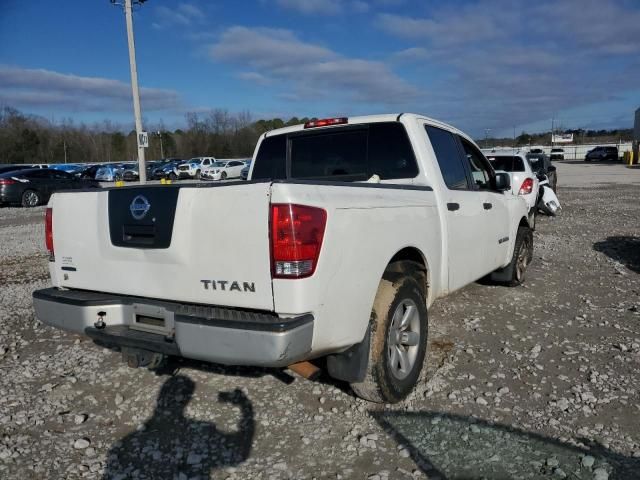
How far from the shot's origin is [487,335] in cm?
472

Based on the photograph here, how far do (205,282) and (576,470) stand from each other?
Answer: 2.23m

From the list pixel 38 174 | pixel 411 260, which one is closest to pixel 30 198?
pixel 38 174

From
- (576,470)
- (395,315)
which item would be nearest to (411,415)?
(395,315)

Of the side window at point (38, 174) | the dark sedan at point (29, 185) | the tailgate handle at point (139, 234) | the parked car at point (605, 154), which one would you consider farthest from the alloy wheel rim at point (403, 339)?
the parked car at point (605, 154)

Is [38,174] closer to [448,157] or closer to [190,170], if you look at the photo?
[448,157]

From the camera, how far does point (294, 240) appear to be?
248 centimetres

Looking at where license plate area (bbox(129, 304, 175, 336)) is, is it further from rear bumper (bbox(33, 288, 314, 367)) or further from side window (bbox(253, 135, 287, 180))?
side window (bbox(253, 135, 287, 180))

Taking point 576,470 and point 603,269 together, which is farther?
point 603,269

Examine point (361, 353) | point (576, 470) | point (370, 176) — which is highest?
point (370, 176)

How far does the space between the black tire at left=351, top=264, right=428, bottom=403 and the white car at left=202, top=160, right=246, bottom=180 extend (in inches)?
1468

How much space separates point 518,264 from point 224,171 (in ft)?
125

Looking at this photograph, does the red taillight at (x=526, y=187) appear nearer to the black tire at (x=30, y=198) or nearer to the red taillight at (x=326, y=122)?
the red taillight at (x=326, y=122)

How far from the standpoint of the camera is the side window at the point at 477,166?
513cm

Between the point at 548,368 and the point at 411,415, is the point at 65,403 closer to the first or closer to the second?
the point at 411,415
